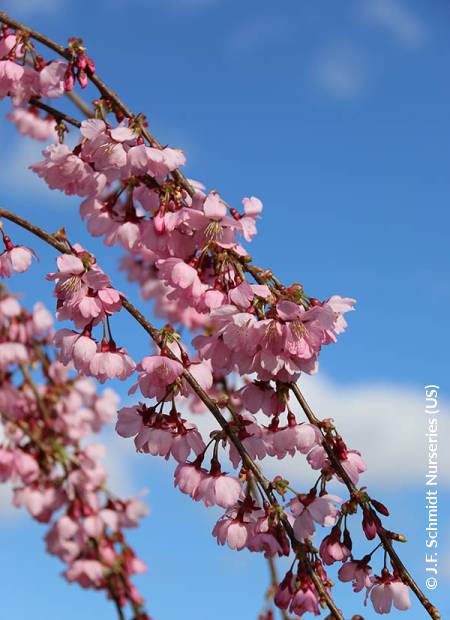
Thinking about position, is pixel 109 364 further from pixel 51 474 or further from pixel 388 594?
pixel 51 474

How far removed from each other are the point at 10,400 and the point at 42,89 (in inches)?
92.6

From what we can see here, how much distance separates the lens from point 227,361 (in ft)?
10.1

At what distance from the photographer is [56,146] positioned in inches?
142

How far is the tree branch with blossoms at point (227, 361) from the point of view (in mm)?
2912

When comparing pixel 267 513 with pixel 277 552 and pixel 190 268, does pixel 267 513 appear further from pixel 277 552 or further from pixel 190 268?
pixel 190 268

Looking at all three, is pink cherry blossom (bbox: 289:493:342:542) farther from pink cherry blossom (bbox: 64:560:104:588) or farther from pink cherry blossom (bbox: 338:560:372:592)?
pink cherry blossom (bbox: 64:560:104:588)

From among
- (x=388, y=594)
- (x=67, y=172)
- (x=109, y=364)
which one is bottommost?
(x=388, y=594)

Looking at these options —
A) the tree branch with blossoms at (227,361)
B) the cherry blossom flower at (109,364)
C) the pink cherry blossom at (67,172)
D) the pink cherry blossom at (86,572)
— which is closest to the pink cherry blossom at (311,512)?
the tree branch with blossoms at (227,361)

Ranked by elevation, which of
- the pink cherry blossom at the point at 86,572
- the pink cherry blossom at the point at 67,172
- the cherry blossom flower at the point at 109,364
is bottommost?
the cherry blossom flower at the point at 109,364

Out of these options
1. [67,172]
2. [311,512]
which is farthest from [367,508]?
[67,172]

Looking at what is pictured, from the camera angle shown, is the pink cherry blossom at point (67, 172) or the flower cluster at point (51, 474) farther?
the flower cluster at point (51, 474)

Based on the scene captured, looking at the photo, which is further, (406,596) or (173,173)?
(173,173)

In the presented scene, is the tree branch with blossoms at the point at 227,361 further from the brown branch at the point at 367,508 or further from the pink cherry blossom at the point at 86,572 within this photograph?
the pink cherry blossom at the point at 86,572

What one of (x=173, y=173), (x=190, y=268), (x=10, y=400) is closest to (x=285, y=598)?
(x=190, y=268)
